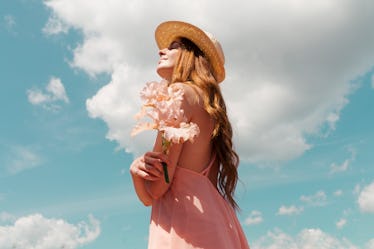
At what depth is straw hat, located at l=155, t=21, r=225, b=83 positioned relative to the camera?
4203 mm

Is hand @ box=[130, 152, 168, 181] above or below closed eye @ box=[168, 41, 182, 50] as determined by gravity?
below

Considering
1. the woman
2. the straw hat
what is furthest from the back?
the straw hat

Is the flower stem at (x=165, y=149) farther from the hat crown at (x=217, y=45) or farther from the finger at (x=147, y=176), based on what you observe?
the hat crown at (x=217, y=45)

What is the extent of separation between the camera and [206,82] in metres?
3.82

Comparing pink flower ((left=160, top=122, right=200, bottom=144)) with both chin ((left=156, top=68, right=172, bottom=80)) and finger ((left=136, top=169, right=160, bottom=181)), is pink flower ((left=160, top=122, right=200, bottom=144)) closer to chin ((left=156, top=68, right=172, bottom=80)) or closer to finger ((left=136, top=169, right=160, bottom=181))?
finger ((left=136, top=169, right=160, bottom=181))

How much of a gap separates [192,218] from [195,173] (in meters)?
0.38

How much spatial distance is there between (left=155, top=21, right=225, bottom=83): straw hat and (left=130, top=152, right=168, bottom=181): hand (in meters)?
1.32

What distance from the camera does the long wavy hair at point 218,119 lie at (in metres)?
3.71

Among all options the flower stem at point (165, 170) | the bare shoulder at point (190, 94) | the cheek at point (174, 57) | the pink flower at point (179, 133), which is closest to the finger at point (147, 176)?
the flower stem at point (165, 170)

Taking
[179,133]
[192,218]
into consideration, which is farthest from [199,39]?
[192,218]

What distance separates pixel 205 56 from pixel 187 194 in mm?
1466

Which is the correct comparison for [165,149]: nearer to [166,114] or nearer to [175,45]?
[166,114]

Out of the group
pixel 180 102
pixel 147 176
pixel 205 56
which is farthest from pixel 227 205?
pixel 205 56

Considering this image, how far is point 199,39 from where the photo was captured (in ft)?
13.8
